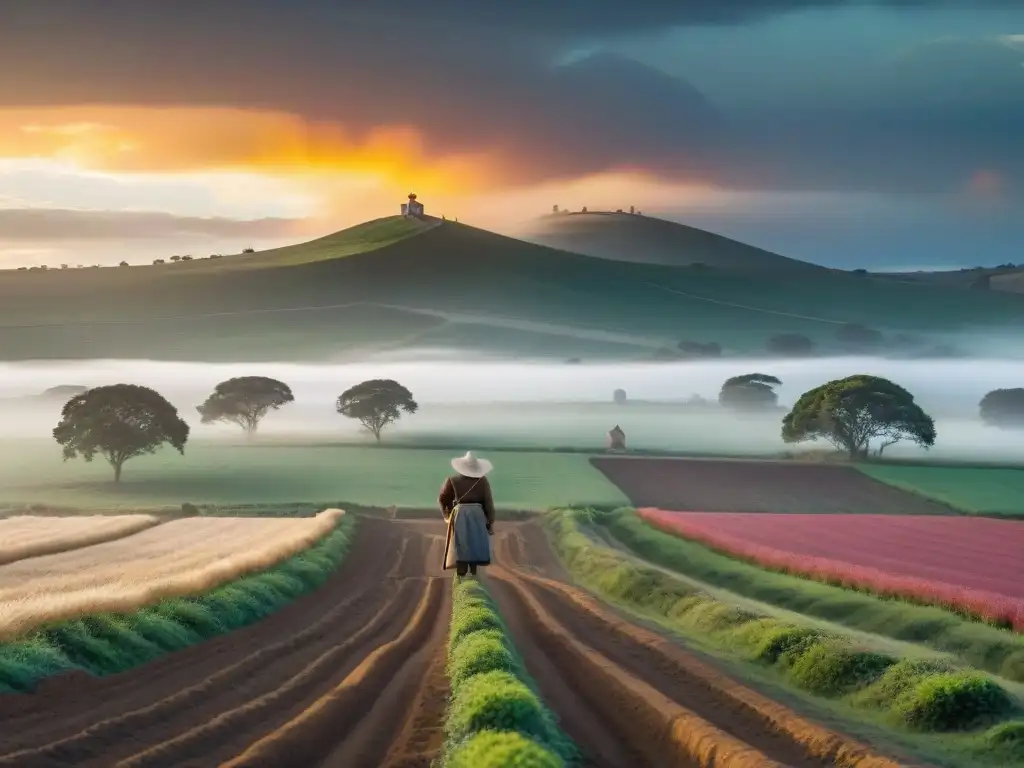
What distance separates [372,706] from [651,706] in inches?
153

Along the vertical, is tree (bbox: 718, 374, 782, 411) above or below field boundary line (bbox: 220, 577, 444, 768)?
above

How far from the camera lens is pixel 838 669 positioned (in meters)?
19.8

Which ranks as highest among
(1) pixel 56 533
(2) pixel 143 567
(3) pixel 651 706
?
(3) pixel 651 706

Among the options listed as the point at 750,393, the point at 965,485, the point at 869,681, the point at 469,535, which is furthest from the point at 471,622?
the point at 750,393

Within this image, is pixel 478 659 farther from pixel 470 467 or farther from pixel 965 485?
pixel 965 485

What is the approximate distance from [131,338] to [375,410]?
221 ft

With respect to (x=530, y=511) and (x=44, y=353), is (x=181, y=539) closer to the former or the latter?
(x=530, y=511)

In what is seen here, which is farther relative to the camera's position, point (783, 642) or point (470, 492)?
point (470, 492)

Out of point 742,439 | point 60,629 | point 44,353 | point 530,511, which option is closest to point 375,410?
point 742,439

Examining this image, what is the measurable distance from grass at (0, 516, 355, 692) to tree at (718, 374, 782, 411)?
116633mm

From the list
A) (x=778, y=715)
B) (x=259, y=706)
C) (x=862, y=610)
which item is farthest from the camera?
(x=862, y=610)

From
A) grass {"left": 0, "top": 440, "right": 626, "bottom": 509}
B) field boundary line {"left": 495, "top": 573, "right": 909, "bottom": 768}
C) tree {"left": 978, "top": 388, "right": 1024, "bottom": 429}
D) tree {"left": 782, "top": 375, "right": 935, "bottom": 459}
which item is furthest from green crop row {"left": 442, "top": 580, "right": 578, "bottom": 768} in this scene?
tree {"left": 978, "top": 388, "right": 1024, "bottom": 429}

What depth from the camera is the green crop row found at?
12078mm

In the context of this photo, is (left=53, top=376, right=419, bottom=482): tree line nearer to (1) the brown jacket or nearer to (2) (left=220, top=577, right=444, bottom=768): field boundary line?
(1) the brown jacket
